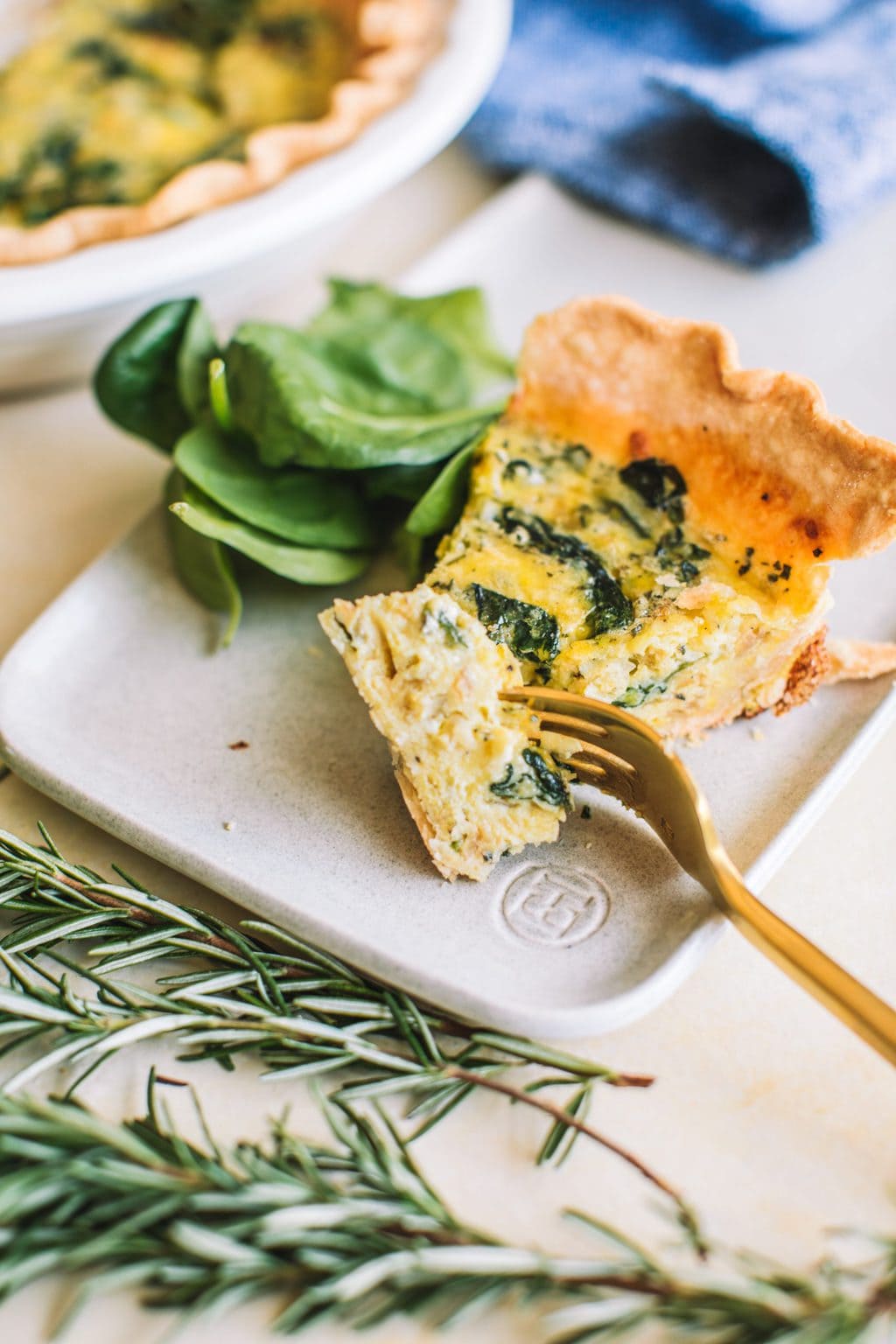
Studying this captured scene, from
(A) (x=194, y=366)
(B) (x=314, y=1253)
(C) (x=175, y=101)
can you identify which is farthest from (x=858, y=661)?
(C) (x=175, y=101)

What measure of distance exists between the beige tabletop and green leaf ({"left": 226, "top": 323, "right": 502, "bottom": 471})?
0.85 meters

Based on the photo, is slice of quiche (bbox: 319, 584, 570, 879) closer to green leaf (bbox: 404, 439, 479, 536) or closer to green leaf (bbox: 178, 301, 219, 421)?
green leaf (bbox: 404, 439, 479, 536)

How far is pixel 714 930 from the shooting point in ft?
6.33

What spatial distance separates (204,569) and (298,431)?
350 millimetres

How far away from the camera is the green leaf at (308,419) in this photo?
2.48 m

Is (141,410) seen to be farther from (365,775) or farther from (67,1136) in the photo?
(67,1136)

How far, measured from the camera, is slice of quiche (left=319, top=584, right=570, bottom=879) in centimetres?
207

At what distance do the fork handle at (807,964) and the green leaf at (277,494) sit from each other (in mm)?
1112

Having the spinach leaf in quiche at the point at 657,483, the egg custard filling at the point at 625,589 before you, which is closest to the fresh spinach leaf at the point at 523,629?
the egg custard filling at the point at 625,589

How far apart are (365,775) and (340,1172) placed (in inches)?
29.0

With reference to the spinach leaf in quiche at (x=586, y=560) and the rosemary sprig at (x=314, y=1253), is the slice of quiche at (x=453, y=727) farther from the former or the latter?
the rosemary sprig at (x=314, y=1253)

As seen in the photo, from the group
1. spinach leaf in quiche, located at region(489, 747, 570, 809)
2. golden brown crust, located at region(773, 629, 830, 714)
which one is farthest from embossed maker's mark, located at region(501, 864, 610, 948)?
golden brown crust, located at region(773, 629, 830, 714)

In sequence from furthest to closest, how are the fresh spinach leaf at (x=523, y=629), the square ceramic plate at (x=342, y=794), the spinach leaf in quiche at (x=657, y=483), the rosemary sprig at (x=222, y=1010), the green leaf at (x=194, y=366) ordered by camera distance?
the green leaf at (x=194, y=366) → the spinach leaf in quiche at (x=657, y=483) → the fresh spinach leaf at (x=523, y=629) → the square ceramic plate at (x=342, y=794) → the rosemary sprig at (x=222, y=1010)

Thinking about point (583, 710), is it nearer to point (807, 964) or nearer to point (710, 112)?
point (807, 964)
